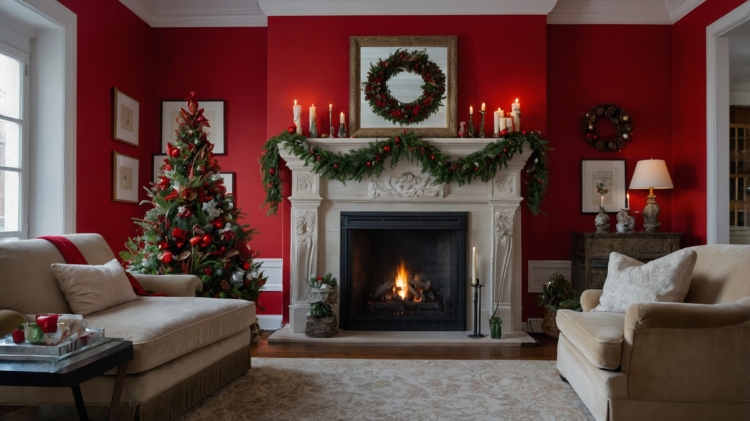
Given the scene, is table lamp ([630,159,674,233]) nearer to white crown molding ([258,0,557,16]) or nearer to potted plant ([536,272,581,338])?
potted plant ([536,272,581,338])

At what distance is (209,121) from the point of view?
5.41m

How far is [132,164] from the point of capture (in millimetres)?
5027

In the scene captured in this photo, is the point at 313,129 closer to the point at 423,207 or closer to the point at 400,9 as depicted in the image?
the point at 423,207

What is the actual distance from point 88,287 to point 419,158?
9.05 ft

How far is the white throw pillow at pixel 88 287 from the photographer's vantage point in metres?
2.85

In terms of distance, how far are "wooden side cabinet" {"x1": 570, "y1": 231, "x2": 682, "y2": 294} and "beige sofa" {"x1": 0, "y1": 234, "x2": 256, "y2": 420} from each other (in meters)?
2.92

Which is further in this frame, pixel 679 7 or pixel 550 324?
pixel 679 7

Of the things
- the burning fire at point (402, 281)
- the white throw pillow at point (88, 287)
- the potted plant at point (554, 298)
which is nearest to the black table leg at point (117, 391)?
the white throw pillow at point (88, 287)

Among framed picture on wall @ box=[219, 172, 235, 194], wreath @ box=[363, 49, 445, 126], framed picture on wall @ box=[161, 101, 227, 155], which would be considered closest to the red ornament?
framed picture on wall @ box=[219, 172, 235, 194]

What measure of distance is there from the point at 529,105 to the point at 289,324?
2958mm

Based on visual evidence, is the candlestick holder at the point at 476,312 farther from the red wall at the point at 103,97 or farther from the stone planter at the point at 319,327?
the red wall at the point at 103,97

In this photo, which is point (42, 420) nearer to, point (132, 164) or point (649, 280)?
point (132, 164)

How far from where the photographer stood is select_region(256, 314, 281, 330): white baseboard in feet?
17.4

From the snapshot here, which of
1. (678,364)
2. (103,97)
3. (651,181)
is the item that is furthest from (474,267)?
(103,97)
